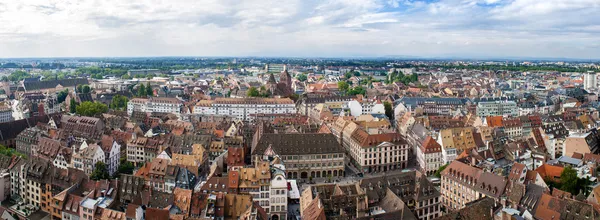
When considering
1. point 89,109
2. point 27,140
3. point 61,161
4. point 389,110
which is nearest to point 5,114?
point 89,109

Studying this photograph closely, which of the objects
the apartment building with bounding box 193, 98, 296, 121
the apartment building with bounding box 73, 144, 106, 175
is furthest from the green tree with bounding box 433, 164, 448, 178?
the apartment building with bounding box 193, 98, 296, 121

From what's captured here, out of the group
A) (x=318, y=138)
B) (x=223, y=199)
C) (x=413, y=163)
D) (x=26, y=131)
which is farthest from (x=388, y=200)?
(x=26, y=131)

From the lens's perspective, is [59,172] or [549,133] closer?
[59,172]

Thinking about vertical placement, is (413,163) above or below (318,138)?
below

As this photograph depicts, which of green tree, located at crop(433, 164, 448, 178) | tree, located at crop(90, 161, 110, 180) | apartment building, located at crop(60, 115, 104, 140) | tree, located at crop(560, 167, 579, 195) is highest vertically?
apartment building, located at crop(60, 115, 104, 140)

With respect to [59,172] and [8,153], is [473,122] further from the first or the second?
[8,153]

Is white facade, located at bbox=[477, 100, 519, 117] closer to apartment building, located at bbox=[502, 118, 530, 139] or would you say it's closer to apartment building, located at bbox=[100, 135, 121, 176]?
apartment building, located at bbox=[502, 118, 530, 139]
